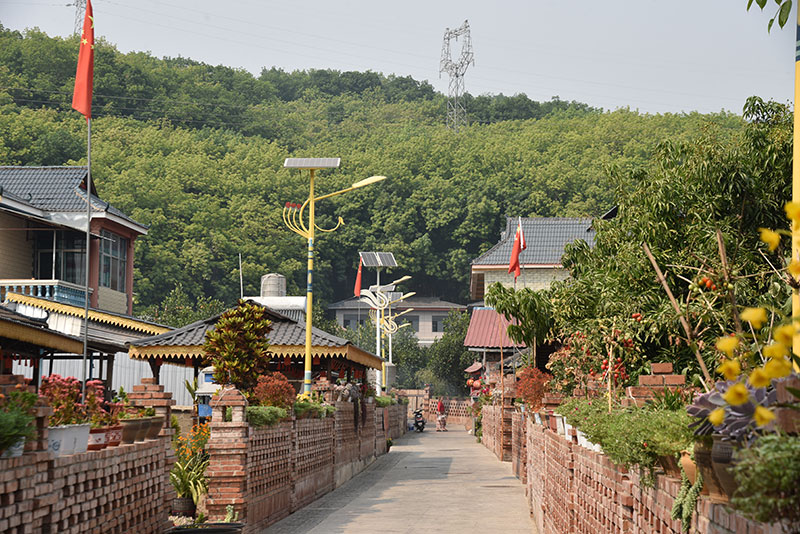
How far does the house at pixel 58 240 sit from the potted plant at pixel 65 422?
A: 57.4 ft

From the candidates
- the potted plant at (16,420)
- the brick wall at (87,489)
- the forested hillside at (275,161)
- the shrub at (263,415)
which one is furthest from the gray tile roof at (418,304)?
the potted plant at (16,420)

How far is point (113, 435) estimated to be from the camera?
8312mm

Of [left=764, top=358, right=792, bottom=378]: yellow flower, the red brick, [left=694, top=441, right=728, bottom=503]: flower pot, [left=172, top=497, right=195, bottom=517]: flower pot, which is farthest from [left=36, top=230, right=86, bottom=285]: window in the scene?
[left=764, top=358, right=792, bottom=378]: yellow flower

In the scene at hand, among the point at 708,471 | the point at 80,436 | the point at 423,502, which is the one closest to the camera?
the point at 708,471

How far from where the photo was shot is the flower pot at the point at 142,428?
909 centimetres

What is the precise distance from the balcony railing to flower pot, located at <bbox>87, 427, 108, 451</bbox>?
17021 millimetres

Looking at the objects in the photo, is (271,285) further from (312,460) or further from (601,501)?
(601,501)

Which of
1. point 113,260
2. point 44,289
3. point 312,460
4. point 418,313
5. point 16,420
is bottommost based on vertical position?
point 312,460

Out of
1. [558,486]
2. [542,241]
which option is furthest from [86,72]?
[542,241]

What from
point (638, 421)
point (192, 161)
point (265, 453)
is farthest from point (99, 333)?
point (192, 161)

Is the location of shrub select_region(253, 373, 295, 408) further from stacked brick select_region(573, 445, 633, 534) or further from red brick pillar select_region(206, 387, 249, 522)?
stacked brick select_region(573, 445, 633, 534)

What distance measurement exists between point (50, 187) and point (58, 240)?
219cm

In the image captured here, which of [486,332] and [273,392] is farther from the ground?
[486,332]

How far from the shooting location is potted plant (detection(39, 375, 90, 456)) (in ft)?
22.3
